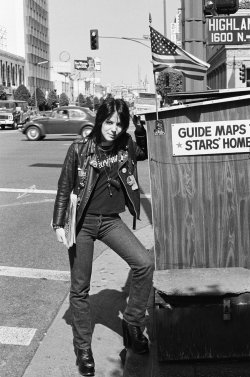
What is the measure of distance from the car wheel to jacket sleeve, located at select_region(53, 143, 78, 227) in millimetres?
24368

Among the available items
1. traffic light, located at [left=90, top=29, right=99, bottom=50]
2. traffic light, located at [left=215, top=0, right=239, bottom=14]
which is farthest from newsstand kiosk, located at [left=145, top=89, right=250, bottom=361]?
traffic light, located at [left=90, top=29, right=99, bottom=50]

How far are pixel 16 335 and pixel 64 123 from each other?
23694mm

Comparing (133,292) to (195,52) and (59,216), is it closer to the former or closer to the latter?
(59,216)

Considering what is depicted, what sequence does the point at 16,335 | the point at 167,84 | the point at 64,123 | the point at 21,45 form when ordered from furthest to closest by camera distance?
the point at 21,45, the point at 64,123, the point at 167,84, the point at 16,335

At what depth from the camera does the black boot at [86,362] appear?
144 inches

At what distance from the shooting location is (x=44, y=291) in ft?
17.8

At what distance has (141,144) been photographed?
4078mm

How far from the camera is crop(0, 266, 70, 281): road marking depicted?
19.2 feet

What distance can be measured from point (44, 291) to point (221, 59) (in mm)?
51356

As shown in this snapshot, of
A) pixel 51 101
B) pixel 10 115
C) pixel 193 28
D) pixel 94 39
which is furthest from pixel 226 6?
pixel 51 101

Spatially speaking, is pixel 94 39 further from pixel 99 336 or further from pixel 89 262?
pixel 89 262

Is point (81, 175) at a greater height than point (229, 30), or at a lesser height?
lesser

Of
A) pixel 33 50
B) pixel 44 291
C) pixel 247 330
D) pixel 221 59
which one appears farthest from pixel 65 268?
pixel 33 50

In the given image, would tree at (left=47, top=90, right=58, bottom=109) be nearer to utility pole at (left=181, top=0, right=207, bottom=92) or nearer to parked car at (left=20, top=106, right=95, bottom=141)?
parked car at (left=20, top=106, right=95, bottom=141)
